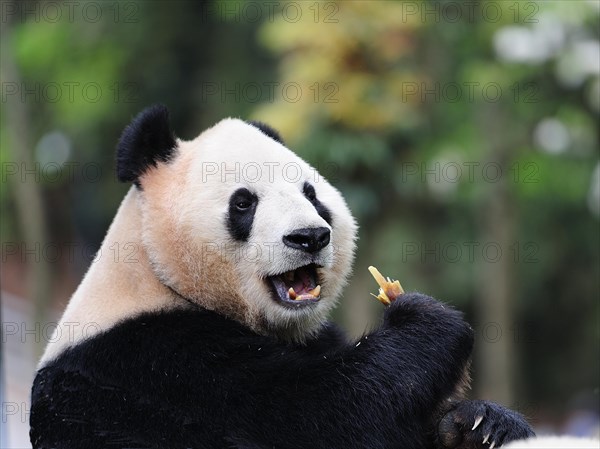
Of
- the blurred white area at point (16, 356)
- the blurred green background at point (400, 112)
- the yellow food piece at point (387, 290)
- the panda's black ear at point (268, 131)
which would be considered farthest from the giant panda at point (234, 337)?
the blurred white area at point (16, 356)

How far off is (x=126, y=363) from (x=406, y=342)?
4.40 ft

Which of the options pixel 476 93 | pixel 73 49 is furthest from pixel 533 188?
pixel 73 49

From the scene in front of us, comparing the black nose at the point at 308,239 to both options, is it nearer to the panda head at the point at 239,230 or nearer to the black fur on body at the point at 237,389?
the panda head at the point at 239,230

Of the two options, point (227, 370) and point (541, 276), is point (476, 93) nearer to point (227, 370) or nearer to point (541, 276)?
point (541, 276)

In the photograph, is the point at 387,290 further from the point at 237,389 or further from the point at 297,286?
the point at 237,389

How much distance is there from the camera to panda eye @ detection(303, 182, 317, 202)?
4.83 m

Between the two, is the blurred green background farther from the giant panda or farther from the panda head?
the panda head

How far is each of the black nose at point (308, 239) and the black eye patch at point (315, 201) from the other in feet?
1.43

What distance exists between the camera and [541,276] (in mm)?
18625

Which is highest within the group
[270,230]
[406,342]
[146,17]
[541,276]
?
[270,230]

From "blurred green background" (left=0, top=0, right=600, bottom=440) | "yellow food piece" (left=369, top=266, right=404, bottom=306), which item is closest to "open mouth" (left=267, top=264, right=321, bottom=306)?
"yellow food piece" (left=369, top=266, right=404, bottom=306)

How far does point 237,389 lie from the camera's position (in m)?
4.25

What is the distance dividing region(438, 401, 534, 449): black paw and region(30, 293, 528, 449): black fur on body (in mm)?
27

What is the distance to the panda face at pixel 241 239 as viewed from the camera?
4.54 m
